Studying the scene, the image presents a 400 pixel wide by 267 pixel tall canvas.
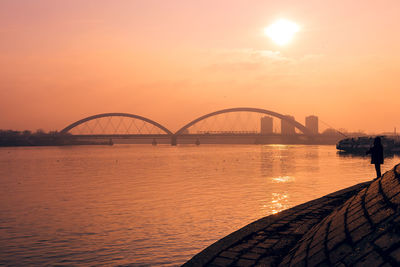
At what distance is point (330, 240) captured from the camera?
487 centimetres

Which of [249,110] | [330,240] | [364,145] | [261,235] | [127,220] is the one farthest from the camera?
[249,110]

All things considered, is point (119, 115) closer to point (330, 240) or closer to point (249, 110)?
point (249, 110)

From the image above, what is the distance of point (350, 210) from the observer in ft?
19.3

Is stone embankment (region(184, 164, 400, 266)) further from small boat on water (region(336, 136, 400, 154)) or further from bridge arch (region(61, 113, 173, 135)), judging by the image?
bridge arch (region(61, 113, 173, 135))

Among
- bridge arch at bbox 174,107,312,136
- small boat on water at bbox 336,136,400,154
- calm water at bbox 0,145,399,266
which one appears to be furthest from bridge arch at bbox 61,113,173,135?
calm water at bbox 0,145,399,266

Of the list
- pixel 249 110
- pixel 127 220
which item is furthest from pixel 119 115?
pixel 127 220

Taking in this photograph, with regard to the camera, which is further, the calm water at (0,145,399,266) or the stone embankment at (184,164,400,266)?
the calm water at (0,145,399,266)

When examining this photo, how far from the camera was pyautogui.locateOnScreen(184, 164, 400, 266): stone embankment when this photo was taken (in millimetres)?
3881

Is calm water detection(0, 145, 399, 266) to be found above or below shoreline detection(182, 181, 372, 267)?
below

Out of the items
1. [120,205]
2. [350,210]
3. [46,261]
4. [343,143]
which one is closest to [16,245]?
[46,261]

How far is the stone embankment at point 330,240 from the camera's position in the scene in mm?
3881

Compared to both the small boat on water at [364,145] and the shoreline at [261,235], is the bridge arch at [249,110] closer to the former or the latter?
the small boat on water at [364,145]

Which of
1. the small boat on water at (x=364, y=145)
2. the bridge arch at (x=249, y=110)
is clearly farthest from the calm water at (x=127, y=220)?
the bridge arch at (x=249, y=110)

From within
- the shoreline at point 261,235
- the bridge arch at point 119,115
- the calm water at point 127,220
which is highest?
the bridge arch at point 119,115
